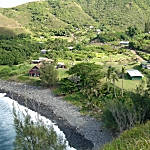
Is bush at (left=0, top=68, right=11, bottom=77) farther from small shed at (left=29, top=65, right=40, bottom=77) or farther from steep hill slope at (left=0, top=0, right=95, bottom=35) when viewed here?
steep hill slope at (left=0, top=0, right=95, bottom=35)

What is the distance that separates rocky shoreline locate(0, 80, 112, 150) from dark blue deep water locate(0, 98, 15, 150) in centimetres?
284

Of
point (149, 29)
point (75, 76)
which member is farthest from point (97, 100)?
point (149, 29)

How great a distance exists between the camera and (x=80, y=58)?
6806 cm

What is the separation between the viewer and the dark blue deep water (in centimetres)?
3049

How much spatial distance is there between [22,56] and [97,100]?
36.2m

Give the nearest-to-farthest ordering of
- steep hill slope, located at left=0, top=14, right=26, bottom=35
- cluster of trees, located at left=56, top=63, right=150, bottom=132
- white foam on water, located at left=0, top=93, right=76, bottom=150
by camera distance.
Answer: cluster of trees, located at left=56, top=63, right=150, bottom=132 < white foam on water, located at left=0, top=93, right=76, bottom=150 < steep hill slope, located at left=0, top=14, right=26, bottom=35

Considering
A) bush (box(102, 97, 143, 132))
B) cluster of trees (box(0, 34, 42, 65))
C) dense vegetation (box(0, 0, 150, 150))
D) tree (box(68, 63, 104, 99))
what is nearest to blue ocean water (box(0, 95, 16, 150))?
dense vegetation (box(0, 0, 150, 150))

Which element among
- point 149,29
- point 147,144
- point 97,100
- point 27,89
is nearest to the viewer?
point 147,144

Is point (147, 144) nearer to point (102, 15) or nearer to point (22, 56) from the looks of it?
point (22, 56)

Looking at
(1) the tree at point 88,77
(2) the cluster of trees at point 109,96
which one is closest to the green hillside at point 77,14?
(1) the tree at point 88,77

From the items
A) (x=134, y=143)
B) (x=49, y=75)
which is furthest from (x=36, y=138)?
(x=49, y=75)

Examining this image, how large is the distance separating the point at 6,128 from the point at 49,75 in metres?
15.6

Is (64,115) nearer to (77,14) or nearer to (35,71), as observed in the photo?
(35,71)

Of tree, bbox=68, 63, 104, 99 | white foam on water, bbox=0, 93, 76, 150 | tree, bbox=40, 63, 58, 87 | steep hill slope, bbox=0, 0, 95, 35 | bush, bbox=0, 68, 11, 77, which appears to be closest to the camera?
white foam on water, bbox=0, 93, 76, 150
